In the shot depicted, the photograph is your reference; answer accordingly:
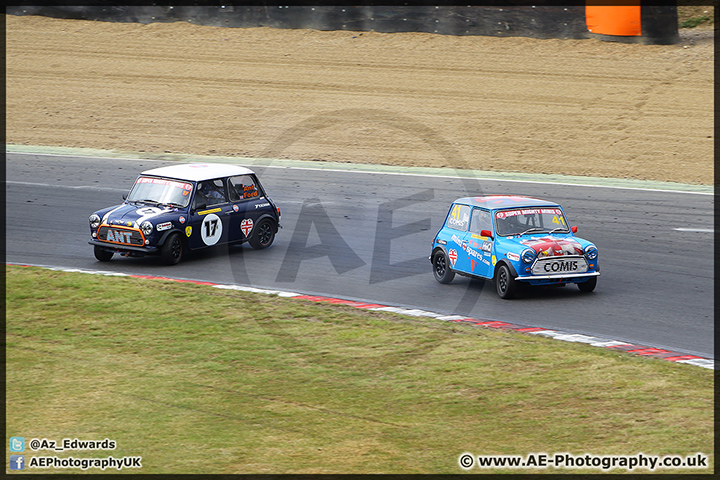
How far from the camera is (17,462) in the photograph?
694 centimetres

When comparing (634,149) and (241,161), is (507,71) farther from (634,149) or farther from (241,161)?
(241,161)

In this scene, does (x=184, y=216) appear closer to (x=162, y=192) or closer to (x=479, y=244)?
(x=162, y=192)

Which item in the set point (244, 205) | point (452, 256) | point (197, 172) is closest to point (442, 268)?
point (452, 256)

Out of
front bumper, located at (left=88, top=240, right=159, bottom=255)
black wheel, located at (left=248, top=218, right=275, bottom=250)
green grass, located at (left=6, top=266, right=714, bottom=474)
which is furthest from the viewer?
black wheel, located at (left=248, top=218, right=275, bottom=250)

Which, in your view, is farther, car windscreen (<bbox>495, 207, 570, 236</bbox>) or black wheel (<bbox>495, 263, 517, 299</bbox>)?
car windscreen (<bbox>495, 207, 570, 236</bbox>)

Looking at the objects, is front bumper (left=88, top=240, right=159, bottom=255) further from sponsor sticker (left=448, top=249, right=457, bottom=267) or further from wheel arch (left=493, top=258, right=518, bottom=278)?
wheel arch (left=493, top=258, right=518, bottom=278)

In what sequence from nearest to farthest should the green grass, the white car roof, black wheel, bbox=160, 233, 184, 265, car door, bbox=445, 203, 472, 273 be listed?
the green grass
car door, bbox=445, 203, 472, 273
black wheel, bbox=160, 233, 184, 265
the white car roof

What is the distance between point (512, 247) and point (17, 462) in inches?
280

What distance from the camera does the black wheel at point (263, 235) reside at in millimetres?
15023

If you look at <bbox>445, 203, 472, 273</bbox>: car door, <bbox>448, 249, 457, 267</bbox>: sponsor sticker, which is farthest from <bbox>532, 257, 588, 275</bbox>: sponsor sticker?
<bbox>448, 249, 457, 267</bbox>: sponsor sticker

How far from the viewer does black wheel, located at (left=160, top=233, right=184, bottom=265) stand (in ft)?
45.2

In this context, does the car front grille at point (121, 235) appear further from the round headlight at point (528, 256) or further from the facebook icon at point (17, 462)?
the facebook icon at point (17, 462)

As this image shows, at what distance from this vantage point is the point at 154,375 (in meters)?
8.89

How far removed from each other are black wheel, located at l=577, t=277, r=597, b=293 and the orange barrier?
16834 millimetres
